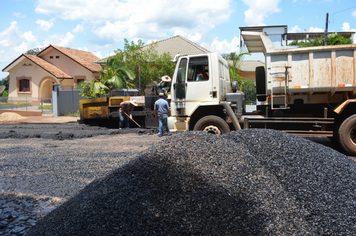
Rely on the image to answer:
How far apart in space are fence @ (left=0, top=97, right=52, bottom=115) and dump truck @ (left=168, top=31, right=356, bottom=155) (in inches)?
658

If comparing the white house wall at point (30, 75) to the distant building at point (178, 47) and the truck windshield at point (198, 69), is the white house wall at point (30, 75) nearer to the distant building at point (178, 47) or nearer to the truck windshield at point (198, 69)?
the distant building at point (178, 47)

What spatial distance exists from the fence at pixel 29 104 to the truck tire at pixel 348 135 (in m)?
19.9

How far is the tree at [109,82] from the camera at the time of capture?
57.2ft

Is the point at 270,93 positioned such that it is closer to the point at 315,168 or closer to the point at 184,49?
the point at 315,168

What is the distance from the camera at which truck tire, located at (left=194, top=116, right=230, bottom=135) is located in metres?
7.89

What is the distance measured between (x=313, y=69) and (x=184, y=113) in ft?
11.2

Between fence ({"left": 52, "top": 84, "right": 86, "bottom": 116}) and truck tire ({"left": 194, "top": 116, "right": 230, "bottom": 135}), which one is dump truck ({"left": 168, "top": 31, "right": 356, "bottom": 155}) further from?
fence ({"left": 52, "top": 84, "right": 86, "bottom": 116})

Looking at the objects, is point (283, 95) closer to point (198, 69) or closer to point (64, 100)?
point (198, 69)

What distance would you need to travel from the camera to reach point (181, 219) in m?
3.09

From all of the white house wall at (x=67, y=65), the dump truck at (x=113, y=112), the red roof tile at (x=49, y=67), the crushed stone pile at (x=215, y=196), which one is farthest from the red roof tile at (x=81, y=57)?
the crushed stone pile at (x=215, y=196)

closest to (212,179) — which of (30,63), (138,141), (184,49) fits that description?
(138,141)

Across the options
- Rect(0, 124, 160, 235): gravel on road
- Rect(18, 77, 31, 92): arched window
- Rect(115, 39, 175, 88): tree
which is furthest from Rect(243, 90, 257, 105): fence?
Rect(18, 77, 31, 92): arched window

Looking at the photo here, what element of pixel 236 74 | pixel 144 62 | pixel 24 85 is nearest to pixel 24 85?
pixel 24 85

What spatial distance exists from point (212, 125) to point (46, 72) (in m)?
23.6
